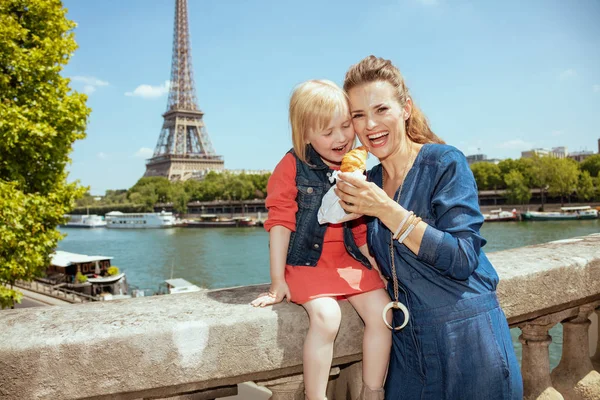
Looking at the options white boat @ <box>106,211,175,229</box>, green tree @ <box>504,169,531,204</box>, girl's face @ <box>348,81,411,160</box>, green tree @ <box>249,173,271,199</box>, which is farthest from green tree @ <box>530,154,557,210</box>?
girl's face @ <box>348,81,411,160</box>

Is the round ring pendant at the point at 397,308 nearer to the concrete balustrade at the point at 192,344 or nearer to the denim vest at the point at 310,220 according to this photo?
the concrete balustrade at the point at 192,344

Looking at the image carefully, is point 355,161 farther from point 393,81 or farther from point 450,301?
point 450,301

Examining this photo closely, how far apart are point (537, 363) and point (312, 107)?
134 cm

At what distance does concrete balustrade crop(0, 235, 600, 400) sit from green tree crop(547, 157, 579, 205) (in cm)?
5373

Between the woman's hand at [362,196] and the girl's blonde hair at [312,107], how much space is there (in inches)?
14.1

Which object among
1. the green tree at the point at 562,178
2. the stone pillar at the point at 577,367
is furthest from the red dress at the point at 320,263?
the green tree at the point at 562,178

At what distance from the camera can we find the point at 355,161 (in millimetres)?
1580

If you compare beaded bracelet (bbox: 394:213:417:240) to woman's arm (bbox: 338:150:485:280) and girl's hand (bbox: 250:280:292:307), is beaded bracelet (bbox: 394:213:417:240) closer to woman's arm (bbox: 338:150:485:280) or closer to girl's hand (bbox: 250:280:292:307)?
woman's arm (bbox: 338:150:485:280)

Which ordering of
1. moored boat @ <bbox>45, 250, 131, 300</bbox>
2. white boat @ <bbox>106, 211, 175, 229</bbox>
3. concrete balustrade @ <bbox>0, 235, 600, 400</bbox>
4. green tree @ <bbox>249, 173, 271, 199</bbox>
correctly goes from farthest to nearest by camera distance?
1. green tree @ <bbox>249, 173, 271, 199</bbox>
2. white boat @ <bbox>106, 211, 175, 229</bbox>
3. moored boat @ <bbox>45, 250, 131, 300</bbox>
4. concrete balustrade @ <bbox>0, 235, 600, 400</bbox>

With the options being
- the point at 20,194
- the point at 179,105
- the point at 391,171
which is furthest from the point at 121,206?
the point at 391,171

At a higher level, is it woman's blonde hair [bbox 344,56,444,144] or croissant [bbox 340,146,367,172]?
woman's blonde hair [bbox 344,56,444,144]

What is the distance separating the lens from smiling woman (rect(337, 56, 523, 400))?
1.37 metres

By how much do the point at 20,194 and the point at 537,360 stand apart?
6.27 m

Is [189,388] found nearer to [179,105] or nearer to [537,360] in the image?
[537,360]
